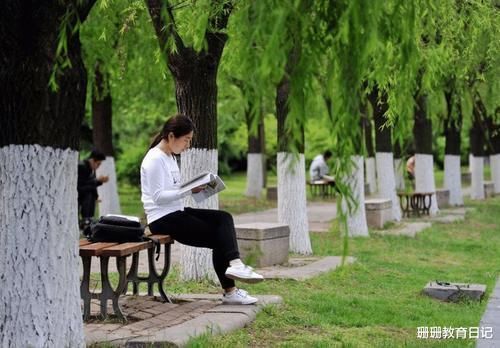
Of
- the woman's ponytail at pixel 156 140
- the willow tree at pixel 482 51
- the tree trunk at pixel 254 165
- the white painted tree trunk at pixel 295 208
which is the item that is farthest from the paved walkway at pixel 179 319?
the tree trunk at pixel 254 165

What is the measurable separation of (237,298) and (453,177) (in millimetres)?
18320

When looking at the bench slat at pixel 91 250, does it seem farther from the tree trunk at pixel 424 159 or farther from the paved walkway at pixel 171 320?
the tree trunk at pixel 424 159

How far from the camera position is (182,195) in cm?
755

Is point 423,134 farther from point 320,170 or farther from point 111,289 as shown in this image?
point 111,289

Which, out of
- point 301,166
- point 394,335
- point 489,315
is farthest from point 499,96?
point 394,335

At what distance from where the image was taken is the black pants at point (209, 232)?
7.55 m

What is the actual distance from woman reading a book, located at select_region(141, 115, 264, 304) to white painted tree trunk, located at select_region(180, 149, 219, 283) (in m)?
1.28

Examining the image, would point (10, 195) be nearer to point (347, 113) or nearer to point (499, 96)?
point (347, 113)

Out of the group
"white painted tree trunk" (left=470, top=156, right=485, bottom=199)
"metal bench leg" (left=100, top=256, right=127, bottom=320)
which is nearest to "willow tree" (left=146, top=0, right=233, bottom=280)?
"metal bench leg" (left=100, top=256, right=127, bottom=320)

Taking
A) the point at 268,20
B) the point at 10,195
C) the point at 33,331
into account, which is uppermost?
the point at 268,20

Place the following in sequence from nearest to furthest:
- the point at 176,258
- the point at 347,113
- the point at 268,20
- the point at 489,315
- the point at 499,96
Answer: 1. the point at 268,20
2. the point at 347,113
3. the point at 489,315
4. the point at 176,258
5. the point at 499,96

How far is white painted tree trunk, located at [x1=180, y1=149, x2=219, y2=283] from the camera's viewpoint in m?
9.18

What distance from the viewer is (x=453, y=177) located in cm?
2491

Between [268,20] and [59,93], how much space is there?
1.86 metres
